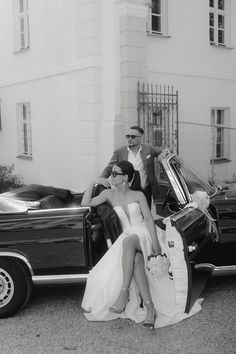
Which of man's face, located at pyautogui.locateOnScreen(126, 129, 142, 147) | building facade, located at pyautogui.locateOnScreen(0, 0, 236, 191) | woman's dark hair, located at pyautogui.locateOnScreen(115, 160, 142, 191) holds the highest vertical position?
building facade, located at pyautogui.locateOnScreen(0, 0, 236, 191)

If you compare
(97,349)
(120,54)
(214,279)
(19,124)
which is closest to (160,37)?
(120,54)

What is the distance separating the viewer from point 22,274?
4.45 meters

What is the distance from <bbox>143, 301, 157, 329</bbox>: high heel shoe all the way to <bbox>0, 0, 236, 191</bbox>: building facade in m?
6.72

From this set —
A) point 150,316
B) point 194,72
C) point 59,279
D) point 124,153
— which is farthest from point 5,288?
point 194,72

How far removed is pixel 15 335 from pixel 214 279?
223 cm

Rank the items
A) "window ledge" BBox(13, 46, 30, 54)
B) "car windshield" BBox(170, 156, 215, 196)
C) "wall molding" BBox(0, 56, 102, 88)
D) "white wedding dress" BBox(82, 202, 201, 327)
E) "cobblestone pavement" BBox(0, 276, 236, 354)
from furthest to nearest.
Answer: "window ledge" BBox(13, 46, 30, 54) → "wall molding" BBox(0, 56, 102, 88) → "car windshield" BBox(170, 156, 215, 196) → "white wedding dress" BBox(82, 202, 201, 327) → "cobblestone pavement" BBox(0, 276, 236, 354)

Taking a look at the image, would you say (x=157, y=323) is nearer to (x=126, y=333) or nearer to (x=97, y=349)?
(x=126, y=333)

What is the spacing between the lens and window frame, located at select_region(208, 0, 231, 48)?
12555 millimetres

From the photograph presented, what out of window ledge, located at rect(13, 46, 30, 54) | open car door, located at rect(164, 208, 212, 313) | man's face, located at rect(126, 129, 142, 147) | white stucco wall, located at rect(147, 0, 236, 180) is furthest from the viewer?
window ledge, located at rect(13, 46, 30, 54)

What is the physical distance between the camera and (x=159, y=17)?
38.1 feet

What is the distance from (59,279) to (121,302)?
0.61 metres

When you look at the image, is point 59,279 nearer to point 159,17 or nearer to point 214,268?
point 214,268

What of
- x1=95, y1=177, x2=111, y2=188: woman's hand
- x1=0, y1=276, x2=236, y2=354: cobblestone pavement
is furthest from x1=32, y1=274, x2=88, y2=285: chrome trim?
x1=95, y1=177, x2=111, y2=188: woman's hand

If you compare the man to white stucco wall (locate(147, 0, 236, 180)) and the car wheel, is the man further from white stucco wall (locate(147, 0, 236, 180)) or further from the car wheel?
white stucco wall (locate(147, 0, 236, 180))
